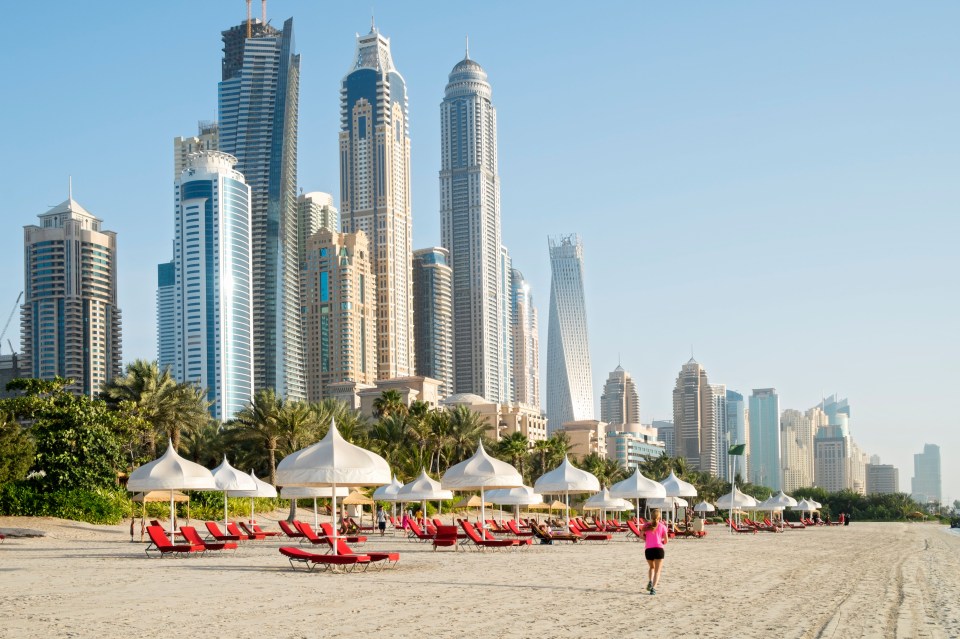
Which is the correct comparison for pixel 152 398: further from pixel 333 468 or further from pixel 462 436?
pixel 333 468

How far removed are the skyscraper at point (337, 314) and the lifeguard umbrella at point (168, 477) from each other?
143 m

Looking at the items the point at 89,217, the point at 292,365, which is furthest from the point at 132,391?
the point at 89,217

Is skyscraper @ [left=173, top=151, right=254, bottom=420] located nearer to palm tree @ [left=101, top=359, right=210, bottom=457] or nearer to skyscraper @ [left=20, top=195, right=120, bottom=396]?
skyscraper @ [left=20, top=195, right=120, bottom=396]

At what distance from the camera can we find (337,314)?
171750mm

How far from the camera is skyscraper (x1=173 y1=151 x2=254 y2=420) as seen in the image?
15425cm

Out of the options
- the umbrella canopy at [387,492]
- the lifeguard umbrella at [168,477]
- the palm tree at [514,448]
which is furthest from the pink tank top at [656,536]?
the palm tree at [514,448]

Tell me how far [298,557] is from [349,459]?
7.07 feet

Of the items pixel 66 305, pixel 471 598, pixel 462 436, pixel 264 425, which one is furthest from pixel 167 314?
pixel 471 598

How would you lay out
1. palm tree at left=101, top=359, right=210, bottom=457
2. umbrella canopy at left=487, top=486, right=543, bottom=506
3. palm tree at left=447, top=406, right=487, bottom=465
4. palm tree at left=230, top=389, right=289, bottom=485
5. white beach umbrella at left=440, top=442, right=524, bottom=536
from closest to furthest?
white beach umbrella at left=440, top=442, right=524, bottom=536 → umbrella canopy at left=487, top=486, right=543, bottom=506 → palm tree at left=101, top=359, right=210, bottom=457 → palm tree at left=230, top=389, right=289, bottom=485 → palm tree at left=447, top=406, right=487, bottom=465

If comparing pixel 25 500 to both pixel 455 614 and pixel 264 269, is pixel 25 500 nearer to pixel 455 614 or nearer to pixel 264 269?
pixel 455 614

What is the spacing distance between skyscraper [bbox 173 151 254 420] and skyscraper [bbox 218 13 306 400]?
9.45 m

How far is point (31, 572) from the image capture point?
1925cm

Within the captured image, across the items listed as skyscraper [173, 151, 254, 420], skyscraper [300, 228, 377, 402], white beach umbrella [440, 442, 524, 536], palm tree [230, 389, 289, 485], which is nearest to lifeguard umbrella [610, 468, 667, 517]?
white beach umbrella [440, 442, 524, 536]

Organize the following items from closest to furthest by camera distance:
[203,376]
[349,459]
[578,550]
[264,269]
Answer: [349,459], [578,550], [203,376], [264,269]
